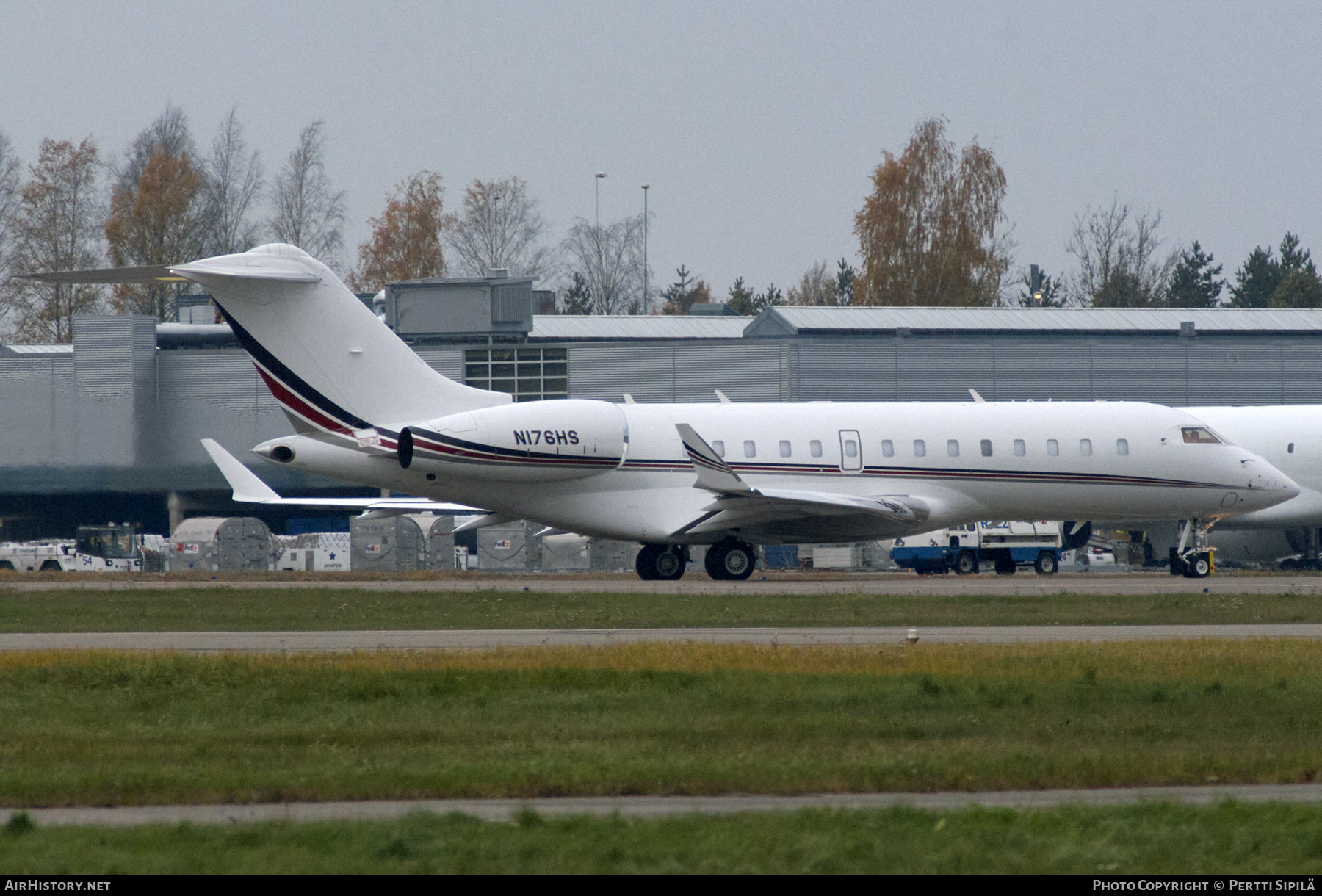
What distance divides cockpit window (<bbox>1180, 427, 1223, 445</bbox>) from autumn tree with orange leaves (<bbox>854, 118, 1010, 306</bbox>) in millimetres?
47729

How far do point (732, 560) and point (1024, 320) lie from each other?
31.2 meters

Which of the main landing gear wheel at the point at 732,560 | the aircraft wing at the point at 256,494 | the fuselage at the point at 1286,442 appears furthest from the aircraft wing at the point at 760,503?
the fuselage at the point at 1286,442

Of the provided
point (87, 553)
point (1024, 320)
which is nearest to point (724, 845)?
point (87, 553)

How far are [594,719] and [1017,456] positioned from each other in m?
21.6

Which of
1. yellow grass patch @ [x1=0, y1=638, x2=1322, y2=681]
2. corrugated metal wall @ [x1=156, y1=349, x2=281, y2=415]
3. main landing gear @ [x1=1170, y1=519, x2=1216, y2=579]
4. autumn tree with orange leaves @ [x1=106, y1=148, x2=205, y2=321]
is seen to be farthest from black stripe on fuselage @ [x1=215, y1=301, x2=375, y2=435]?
autumn tree with orange leaves @ [x1=106, y1=148, x2=205, y2=321]

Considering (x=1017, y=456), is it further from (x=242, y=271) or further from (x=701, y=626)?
(x=242, y=271)

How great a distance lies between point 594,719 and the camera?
13062mm

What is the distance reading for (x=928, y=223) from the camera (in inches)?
3233

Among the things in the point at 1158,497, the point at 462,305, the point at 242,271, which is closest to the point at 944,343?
the point at 462,305

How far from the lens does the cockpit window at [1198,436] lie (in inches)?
1337

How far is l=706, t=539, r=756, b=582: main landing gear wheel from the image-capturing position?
109ft

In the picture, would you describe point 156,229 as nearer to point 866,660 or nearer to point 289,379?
point 289,379

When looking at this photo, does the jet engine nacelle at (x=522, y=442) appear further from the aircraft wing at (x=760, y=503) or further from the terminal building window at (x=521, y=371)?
the terminal building window at (x=521, y=371)

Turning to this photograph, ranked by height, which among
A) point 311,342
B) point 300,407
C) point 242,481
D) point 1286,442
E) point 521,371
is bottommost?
point 242,481
